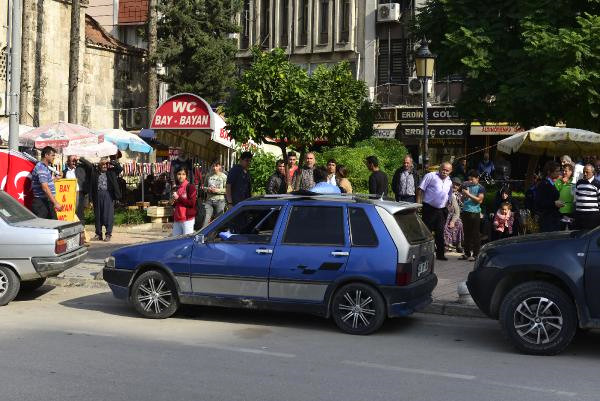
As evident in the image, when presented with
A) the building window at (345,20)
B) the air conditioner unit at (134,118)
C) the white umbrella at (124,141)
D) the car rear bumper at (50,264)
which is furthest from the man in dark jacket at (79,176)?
the air conditioner unit at (134,118)

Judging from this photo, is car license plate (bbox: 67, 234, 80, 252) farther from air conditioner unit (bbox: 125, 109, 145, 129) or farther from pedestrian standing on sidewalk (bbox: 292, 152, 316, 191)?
air conditioner unit (bbox: 125, 109, 145, 129)

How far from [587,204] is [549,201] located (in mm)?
801

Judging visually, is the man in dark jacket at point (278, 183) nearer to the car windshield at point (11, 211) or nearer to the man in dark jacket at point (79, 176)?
the car windshield at point (11, 211)

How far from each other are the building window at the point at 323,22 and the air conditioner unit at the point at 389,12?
3.04 meters

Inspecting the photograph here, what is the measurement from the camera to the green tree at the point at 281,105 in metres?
14.0

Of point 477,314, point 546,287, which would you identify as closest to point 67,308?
point 477,314

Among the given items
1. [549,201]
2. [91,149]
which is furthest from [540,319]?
[91,149]

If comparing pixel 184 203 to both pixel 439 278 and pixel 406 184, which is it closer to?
pixel 439 278

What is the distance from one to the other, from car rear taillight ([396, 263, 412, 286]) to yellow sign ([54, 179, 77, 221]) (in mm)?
9214

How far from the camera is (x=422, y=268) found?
9656 mm

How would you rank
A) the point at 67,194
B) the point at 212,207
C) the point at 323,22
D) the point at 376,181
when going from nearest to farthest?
the point at 376,181, the point at 212,207, the point at 67,194, the point at 323,22

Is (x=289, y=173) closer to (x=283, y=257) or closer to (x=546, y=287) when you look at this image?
(x=283, y=257)

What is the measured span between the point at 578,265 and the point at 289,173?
759 cm

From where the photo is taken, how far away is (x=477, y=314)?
10.4 metres
